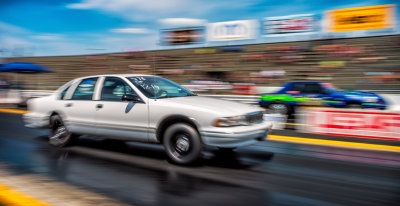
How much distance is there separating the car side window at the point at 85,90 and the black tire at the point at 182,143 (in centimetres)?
186

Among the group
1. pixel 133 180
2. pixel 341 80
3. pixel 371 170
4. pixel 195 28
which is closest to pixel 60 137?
pixel 133 180

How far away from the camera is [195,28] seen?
30.4 metres

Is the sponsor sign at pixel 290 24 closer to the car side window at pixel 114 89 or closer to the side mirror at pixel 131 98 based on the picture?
the car side window at pixel 114 89

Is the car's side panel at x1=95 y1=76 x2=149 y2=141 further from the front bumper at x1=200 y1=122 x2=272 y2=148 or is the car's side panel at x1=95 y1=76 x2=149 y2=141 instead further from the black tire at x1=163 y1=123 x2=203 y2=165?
the front bumper at x1=200 y1=122 x2=272 y2=148

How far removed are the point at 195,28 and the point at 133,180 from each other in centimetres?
2750

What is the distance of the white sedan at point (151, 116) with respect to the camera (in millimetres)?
4422

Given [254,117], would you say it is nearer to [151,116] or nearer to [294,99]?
[151,116]

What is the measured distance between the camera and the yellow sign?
20647 millimetres

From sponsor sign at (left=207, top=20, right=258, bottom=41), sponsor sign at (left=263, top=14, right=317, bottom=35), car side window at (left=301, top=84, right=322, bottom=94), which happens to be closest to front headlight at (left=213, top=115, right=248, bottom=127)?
car side window at (left=301, top=84, right=322, bottom=94)

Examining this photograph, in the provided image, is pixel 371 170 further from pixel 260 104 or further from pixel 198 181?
pixel 260 104

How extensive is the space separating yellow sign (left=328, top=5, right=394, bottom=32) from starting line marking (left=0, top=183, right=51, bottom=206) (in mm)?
22390

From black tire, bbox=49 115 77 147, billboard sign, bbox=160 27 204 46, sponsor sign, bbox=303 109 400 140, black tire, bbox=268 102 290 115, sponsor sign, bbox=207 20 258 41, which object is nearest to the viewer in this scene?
black tire, bbox=49 115 77 147

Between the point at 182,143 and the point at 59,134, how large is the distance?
2915mm

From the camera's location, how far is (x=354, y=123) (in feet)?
24.9
